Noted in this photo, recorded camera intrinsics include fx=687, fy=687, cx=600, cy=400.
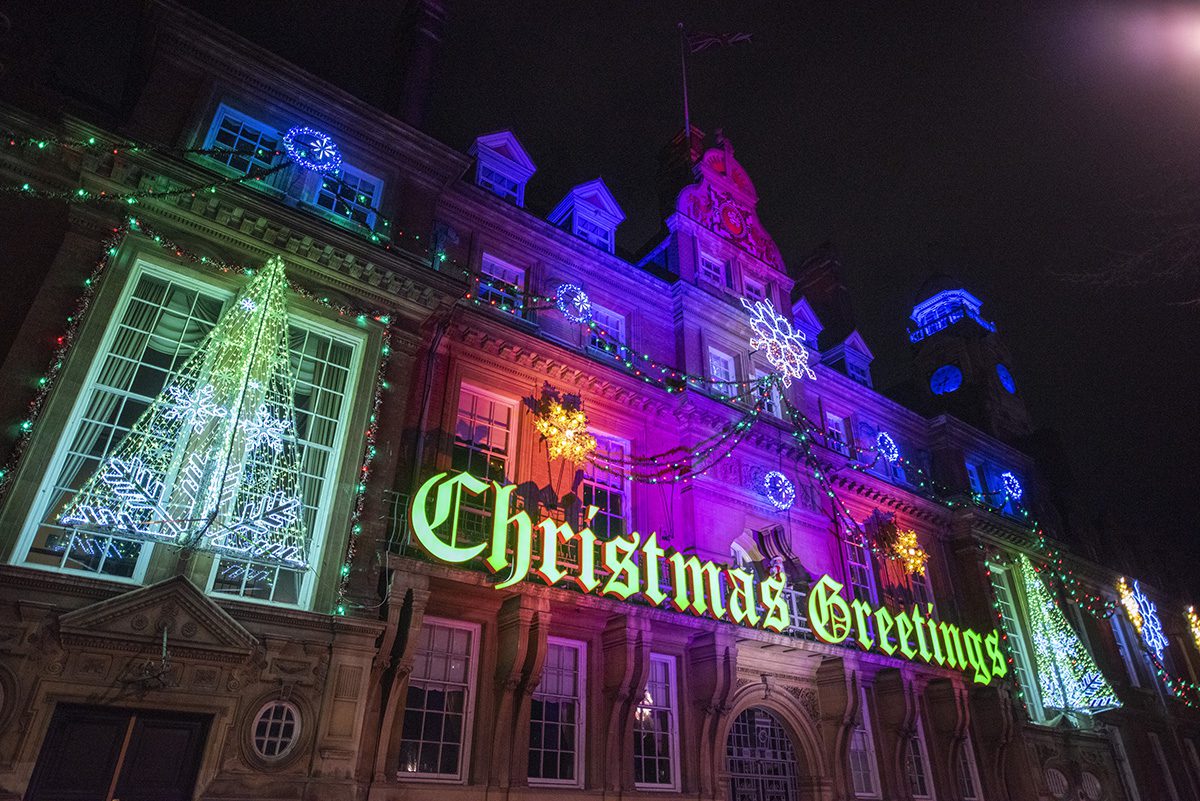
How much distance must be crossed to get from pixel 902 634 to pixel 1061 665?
1058cm

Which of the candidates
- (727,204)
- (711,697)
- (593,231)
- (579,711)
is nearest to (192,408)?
(579,711)

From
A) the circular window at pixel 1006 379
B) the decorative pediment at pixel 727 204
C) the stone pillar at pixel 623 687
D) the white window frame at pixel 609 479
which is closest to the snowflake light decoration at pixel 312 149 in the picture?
the white window frame at pixel 609 479

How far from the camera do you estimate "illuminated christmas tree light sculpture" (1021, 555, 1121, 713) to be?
23.4 m

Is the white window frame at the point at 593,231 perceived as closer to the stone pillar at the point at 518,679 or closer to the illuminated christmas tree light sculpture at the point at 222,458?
the illuminated christmas tree light sculpture at the point at 222,458

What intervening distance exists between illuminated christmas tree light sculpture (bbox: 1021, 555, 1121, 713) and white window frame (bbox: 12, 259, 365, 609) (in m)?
23.9

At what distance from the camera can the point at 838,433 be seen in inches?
928

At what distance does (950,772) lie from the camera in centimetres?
1906

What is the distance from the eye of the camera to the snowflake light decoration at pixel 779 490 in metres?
19.2

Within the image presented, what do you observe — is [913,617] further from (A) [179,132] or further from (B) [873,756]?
(A) [179,132]

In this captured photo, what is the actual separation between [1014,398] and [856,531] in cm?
2042

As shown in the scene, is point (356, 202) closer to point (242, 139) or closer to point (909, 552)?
point (242, 139)

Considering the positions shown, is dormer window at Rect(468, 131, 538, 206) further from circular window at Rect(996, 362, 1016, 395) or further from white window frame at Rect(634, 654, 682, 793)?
circular window at Rect(996, 362, 1016, 395)

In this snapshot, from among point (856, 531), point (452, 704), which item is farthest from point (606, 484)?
point (856, 531)

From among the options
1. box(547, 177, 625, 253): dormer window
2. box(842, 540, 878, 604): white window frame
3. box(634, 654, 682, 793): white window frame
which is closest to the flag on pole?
box(547, 177, 625, 253): dormer window
